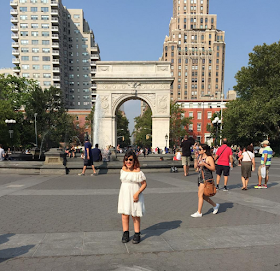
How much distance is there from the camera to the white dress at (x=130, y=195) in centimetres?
388

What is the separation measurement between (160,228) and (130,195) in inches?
54.7

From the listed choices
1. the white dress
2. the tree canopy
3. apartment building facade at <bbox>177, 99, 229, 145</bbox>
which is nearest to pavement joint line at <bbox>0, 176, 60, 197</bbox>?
the white dress

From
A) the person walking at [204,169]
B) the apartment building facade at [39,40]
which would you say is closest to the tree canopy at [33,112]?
the apartment building facade at [39,40]

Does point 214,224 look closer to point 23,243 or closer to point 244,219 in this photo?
point 244,219

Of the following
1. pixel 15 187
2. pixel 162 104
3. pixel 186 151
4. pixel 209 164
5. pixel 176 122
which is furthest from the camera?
pixel 176 122

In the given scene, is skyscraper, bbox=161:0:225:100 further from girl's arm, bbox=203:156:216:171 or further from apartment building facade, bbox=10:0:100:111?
girl's arm, bbox=203:156:216:171

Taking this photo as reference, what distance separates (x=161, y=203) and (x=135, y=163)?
318 centimetres

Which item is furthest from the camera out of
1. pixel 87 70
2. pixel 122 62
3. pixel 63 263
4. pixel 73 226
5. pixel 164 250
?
pixel 87 70

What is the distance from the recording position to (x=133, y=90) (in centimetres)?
3250

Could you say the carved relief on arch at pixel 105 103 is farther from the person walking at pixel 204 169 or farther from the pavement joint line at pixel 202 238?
the pavement joint line at pixel 202 238

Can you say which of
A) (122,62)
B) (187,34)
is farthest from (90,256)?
(187,34)

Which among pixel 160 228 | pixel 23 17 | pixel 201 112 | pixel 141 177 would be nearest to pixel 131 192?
pixel 141 177

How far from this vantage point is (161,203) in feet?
22.1

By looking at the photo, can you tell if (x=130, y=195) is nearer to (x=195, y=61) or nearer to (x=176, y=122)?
(x=176, y=122)
